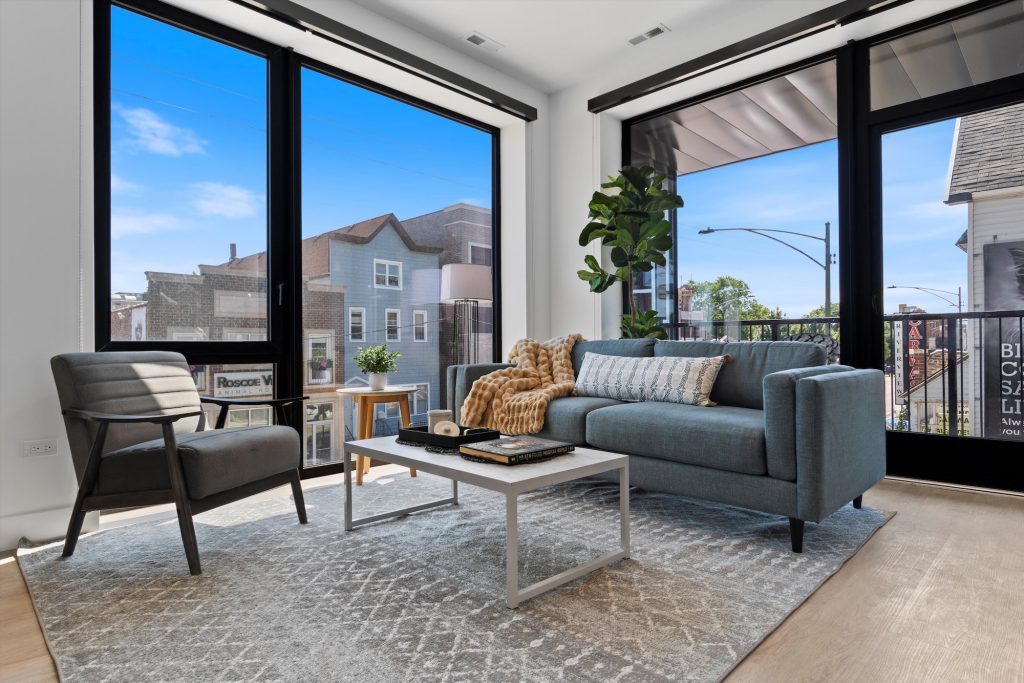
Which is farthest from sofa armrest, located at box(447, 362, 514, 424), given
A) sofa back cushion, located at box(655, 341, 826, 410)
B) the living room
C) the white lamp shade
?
sofa back cushion, located at box(655, 341, 826, 410)

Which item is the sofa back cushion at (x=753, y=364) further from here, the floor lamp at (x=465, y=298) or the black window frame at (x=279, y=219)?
the black window frame at (x=279, y=219)

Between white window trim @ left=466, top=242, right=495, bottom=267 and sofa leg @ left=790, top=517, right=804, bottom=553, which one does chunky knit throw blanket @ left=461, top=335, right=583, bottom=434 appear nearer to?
white window trim @ left=466, top=242, right=495, bottom=267

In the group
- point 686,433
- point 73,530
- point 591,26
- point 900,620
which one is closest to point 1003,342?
point 686,433

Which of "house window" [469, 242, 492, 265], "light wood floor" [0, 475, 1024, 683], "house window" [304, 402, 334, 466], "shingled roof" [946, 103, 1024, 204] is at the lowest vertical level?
"light wood floor" [0, 475, 1024, 683]

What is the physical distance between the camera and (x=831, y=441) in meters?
2.20

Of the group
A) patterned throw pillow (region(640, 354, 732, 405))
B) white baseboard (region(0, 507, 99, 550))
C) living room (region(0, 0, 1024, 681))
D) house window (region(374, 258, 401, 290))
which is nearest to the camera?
living room (region(0, 0, 1024, 681))

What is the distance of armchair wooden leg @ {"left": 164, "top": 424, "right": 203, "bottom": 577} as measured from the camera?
203cm

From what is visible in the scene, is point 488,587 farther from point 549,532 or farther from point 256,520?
point 256,520

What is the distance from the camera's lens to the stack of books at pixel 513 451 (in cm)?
202

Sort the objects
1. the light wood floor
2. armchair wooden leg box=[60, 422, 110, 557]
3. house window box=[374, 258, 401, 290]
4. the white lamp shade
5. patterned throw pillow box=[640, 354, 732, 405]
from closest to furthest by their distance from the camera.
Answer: the light wood floor < armchair wooden leg box=[60, 422, 110, 557] < patterned throw pillow box=[640, 354, 732, 405] < house window box=[374, 258, 401, 290] < the white lamp shade

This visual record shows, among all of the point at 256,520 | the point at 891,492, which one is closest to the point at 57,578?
the point at 256,520

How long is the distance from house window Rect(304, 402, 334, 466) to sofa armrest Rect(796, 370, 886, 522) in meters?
2.70

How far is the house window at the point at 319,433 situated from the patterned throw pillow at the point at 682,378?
196cm

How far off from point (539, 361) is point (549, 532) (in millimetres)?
1557
